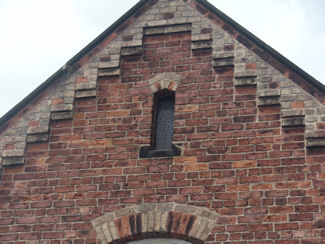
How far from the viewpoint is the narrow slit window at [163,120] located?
9102mm

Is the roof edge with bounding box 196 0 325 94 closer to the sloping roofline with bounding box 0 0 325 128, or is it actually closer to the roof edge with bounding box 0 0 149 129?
the sloping roofline with bounding box 0 0 325 128

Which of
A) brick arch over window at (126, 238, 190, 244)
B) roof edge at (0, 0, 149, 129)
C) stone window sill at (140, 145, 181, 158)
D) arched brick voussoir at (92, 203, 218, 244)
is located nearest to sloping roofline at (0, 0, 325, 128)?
roof edge at (0, 0, 149, 129)

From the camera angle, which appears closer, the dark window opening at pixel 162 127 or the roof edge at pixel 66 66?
the dark window opening at pixel 162 127

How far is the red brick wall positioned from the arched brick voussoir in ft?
0.34

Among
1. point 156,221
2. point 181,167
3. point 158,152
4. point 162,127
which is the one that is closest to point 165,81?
point 162,127

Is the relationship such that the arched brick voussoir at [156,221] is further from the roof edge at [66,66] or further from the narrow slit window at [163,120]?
the roof edge at [66,66]

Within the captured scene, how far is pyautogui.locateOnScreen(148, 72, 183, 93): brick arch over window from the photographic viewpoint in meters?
9.36

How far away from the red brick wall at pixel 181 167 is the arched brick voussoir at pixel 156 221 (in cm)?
10

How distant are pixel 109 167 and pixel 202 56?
2.34 m

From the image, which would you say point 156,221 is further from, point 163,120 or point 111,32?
point 111,32

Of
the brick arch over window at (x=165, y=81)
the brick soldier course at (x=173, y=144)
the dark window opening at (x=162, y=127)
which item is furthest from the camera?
the brick arch over window at (x=165, y=81)

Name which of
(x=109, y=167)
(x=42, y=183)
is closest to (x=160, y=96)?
(x=109, y=167)

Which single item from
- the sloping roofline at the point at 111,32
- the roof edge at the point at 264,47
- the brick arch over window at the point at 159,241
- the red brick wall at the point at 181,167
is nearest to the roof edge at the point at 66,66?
the sloping roofline at the point at 111,32

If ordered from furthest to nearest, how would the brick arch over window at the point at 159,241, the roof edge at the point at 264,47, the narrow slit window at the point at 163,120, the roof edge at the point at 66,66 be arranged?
the roof edge at the point at 66,66, the narrow slit window at the point at 163,120, the roof edge at the point at 264,47, the brick arch over window at the point at 159,241
